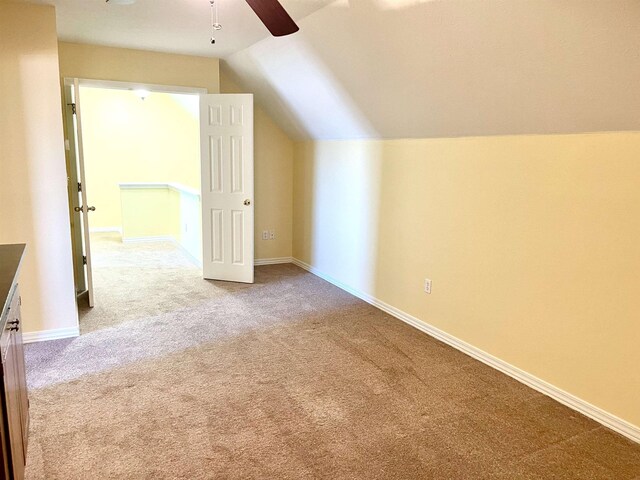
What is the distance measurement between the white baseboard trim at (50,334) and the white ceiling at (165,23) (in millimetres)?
2353

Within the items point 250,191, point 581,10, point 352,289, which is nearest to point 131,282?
point 250,191

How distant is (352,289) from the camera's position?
467 cm

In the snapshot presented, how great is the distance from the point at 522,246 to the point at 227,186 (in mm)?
3067

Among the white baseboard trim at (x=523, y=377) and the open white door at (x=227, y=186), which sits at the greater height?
the open white door at (x=227, y=186)

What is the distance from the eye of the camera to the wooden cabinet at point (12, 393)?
143cm

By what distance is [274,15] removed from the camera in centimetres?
192

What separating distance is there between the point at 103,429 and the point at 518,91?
9.39 ft

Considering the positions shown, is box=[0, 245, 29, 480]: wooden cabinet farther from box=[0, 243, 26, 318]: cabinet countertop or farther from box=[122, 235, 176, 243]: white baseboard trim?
box=[122, 235, 176, 243]: white baseboard trim

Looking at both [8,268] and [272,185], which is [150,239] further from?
[8,268]

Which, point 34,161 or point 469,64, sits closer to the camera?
point 469,64

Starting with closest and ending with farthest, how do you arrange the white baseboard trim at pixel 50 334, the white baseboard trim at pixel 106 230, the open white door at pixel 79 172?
the white baseboard trim at pixel 50 334
the open white door at pixel 79 172
the white baseboard trim at pixel 106 230

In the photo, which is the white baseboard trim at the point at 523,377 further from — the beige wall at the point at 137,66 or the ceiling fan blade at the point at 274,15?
the beige wall at the point at 137,66

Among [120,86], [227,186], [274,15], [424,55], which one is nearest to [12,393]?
[274,15]

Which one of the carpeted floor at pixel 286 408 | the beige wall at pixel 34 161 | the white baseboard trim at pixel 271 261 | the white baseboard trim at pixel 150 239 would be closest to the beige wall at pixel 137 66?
the beige wall at pixel 34 161
